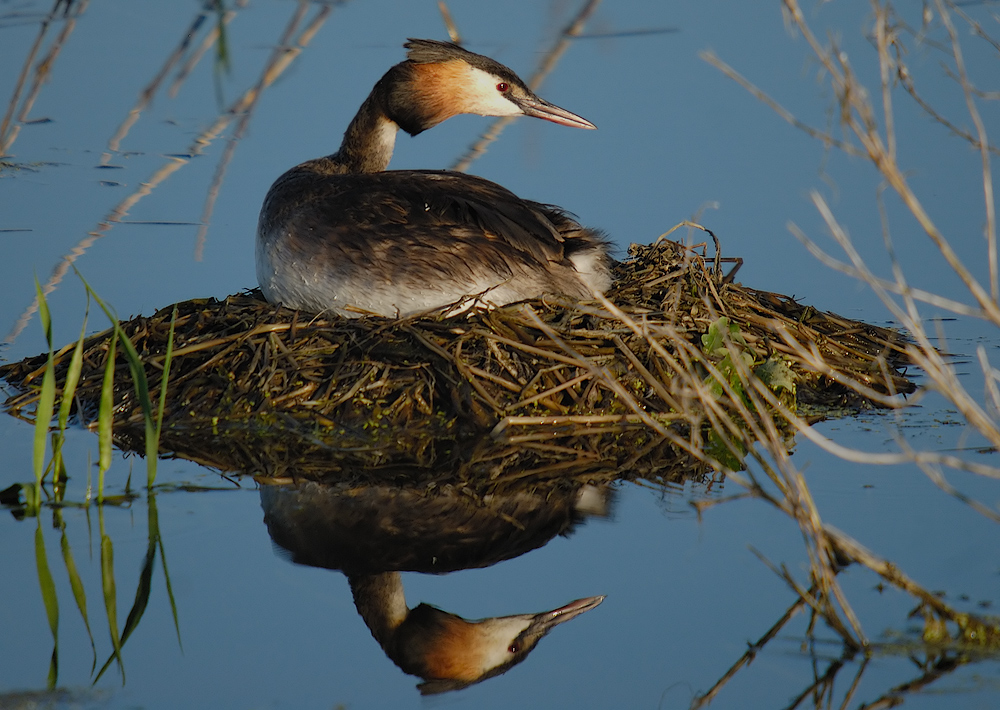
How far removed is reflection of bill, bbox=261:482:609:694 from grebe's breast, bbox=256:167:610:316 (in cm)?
105

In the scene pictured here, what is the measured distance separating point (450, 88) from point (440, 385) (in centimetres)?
163

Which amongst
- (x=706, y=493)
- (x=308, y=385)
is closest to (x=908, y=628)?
(x=706, y=493)

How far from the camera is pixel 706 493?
3844mm

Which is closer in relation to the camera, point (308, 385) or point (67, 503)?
point (67, 503)

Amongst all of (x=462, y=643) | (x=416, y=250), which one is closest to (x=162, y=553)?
(x=462, y=643)

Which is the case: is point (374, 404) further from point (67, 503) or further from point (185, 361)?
point (67, 503)

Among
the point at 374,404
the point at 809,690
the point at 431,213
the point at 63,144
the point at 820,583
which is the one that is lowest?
the point at 809,690

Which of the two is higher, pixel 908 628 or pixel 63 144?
pixel 63 144

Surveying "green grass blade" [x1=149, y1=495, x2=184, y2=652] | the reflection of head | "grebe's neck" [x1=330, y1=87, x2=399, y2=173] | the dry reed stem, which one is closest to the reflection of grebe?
the reflection of head

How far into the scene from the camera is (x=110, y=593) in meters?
3.14

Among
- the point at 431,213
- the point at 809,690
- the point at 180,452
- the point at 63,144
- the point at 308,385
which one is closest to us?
the point at 809,690

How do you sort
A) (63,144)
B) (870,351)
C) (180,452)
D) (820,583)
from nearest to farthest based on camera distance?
(820,583), (180,452), (870,351), (63,144)

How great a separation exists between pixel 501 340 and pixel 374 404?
524mm

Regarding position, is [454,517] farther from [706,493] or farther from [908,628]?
[908,628]
